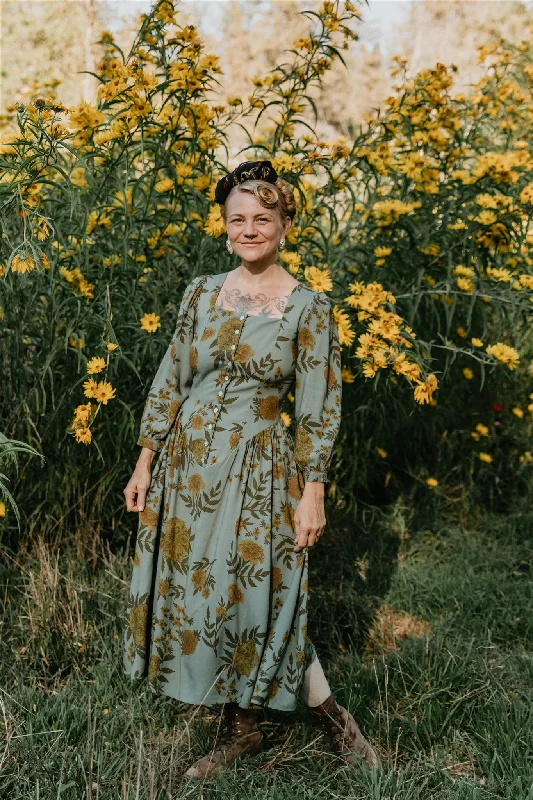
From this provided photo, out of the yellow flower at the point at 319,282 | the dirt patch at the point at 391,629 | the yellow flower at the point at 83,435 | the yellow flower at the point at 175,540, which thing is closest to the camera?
the yellow flower at the point at 175,540

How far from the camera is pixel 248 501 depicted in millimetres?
1887

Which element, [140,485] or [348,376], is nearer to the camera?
[140,485]

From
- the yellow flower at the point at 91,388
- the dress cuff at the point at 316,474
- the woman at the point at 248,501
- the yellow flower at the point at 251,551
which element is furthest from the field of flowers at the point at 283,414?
the dress cuff at the point at 316,474

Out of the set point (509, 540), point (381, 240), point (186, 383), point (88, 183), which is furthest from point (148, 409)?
point (509, 540)

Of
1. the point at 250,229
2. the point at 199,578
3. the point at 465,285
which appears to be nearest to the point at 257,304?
the point at 250,229

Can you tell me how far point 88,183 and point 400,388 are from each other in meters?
1.27

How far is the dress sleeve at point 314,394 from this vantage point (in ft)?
6.18

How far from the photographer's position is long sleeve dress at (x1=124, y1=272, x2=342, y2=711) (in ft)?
6.18

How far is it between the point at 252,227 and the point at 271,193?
3.6 inches

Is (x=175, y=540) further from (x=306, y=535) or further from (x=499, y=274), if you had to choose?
(x=499, y=274)

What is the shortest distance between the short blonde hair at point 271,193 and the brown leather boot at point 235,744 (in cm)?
121

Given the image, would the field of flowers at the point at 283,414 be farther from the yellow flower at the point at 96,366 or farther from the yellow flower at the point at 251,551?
the yellow flower at the point at 251,551

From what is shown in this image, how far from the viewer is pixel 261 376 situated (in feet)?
6.26

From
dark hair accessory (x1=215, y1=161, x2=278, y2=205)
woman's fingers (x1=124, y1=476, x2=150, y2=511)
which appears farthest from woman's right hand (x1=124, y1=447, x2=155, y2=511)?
dark hair accessory (x1=215, y1=161, x2=278, y2=205)
